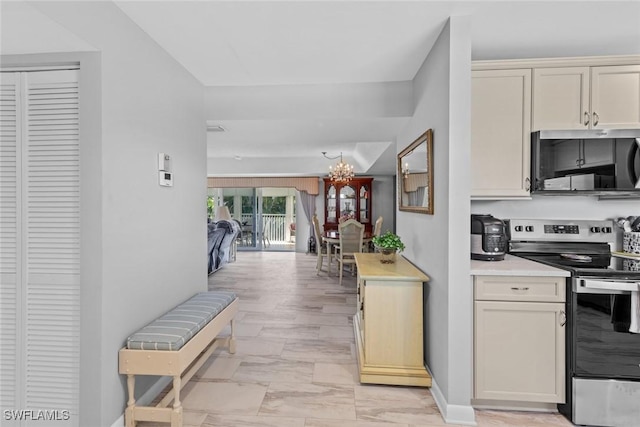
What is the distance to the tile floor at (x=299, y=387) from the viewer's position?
A: 5.89ft

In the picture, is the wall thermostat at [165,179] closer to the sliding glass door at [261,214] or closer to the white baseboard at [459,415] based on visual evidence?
the white baseboard at [459,415]

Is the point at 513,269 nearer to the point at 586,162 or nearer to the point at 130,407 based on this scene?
the point at 586,162

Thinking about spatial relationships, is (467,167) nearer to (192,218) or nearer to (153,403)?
(192,218)

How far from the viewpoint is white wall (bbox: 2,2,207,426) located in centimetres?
155

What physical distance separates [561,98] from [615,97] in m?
0.36

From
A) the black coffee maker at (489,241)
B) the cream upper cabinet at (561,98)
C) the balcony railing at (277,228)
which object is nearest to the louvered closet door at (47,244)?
the black coffee maker at (489,241)

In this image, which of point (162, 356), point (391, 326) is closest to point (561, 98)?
point (391, 326)

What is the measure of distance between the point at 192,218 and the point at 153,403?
135 cm

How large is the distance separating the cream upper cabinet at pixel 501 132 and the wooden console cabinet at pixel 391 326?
2.76 feet

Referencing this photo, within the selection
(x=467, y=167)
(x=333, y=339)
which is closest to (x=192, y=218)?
(x=333, y=339)

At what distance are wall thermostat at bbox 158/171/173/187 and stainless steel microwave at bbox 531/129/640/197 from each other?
2.60 meters

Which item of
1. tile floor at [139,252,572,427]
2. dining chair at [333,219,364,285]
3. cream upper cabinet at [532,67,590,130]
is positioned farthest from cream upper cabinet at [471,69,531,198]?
dining chair at [333,219,364,285]

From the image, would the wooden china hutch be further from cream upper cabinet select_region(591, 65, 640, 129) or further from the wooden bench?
the wooden bench

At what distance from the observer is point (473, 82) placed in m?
2.11
